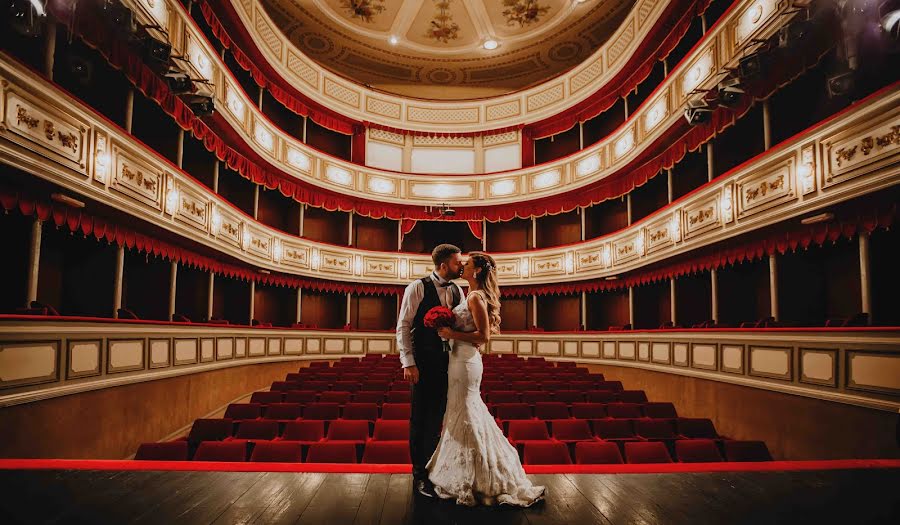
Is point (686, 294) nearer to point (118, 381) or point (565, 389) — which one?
point (565, 389)

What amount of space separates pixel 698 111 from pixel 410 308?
627 cm

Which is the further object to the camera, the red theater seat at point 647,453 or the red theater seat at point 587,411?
the red theater seat at point 587,411

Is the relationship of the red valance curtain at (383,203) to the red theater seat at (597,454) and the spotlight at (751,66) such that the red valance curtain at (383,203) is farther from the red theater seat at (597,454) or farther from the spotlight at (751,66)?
the red theater seat at (597,454)

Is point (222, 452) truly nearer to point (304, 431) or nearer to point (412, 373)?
point (304, 431)

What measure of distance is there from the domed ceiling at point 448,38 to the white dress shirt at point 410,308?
11.8 m

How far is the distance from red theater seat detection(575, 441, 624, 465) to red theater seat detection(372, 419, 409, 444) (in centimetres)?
141

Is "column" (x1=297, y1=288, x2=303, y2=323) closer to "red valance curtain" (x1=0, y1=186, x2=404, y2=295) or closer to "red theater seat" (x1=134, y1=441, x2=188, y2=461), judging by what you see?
"red valance curtain" (x1=0, y1=186, x2=404, y2=295)

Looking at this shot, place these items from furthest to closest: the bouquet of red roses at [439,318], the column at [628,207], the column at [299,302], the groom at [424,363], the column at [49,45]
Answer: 1. the column at [299,302]
2. the column at [628,207]
3. the column at [49,45]
4. the groom at [424,363]
5. the bouquet of red roses at [439,318]

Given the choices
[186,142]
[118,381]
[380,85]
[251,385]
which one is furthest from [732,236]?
[380,85]

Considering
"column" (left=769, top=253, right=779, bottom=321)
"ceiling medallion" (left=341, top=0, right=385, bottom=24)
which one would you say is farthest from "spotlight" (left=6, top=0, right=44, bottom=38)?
"ceiling medallion" (left=341, top=0, right=385, bottom=24)

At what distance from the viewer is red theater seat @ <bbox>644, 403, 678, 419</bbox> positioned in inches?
206

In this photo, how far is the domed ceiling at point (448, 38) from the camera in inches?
485

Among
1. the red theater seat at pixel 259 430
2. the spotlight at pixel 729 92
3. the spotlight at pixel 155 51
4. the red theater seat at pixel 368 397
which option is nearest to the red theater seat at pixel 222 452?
the red theater seat at pixel 259 430

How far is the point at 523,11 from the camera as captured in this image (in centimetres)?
1244
